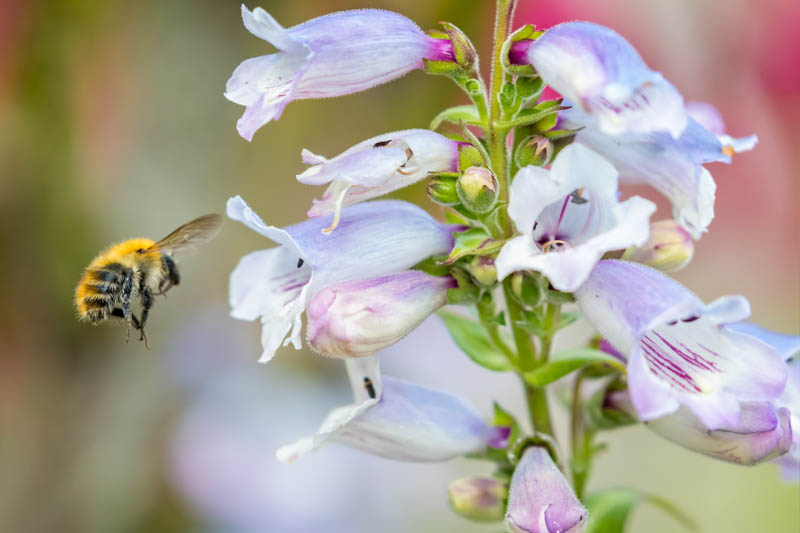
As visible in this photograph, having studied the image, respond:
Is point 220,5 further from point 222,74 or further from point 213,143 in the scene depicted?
point 213,143

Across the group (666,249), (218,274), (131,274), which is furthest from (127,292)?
(218,274)

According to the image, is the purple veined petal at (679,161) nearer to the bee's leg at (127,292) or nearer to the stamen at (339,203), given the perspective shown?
the stamen at (339,203)

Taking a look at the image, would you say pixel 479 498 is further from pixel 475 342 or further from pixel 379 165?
pixel 379 165

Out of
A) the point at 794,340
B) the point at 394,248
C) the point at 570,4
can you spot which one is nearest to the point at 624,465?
the point at 570,4

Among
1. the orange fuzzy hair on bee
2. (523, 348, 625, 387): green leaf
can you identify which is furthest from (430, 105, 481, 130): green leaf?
the orange fuzzy hair on bee

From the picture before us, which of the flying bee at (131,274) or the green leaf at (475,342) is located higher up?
the flying bee at (131,274)

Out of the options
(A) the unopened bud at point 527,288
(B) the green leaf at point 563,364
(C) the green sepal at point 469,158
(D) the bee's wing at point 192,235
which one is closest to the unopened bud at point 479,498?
(B) the green leaf at point 563,364

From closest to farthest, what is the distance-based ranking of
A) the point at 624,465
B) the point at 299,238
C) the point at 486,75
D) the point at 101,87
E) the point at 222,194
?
the point at 299,238 → the point at 624,465 → the point at 486,75 → the point at 101,87 → the point at 222,194
